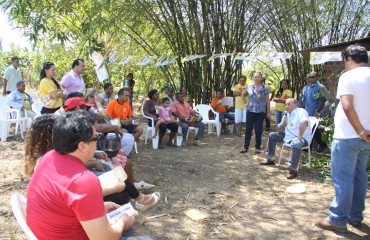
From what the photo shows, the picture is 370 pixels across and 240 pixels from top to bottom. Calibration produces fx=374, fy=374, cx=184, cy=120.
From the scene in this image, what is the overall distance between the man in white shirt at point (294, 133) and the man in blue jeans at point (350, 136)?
5.89ft

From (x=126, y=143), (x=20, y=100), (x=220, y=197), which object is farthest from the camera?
(x=20, y=100)

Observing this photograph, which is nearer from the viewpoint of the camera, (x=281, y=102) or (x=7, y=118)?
(x=7, y=118)

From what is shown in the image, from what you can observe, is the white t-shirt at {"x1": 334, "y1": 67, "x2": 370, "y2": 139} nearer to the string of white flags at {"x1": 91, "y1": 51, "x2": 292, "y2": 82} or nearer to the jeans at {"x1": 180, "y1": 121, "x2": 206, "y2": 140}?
the jeans at {"x1": 180, "y1": 121, "x2": 206, "y2": 140}

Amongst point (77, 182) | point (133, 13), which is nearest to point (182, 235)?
point (77, 182)

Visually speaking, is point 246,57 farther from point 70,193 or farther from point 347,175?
point 70,193

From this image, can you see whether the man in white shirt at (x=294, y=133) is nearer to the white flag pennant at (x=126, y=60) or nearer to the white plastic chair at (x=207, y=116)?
the white plastic chair at (x=207, y=116)

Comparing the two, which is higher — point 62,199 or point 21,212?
point 62,199

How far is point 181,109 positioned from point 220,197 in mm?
3101

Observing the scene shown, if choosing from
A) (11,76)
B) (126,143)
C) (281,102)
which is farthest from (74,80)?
(281,102)

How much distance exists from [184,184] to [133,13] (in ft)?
12.5

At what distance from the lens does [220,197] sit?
415cm

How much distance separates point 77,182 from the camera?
5.00 ft

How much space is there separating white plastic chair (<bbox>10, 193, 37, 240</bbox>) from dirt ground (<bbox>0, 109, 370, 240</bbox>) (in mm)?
1393

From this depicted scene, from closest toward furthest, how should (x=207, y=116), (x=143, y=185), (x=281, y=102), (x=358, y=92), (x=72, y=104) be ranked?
1. (x=358, y=92)
2. (x=72, y=104)
3. (x=143, y=185)
4. (x=281, y=102)
5. (x=207, y=116)
